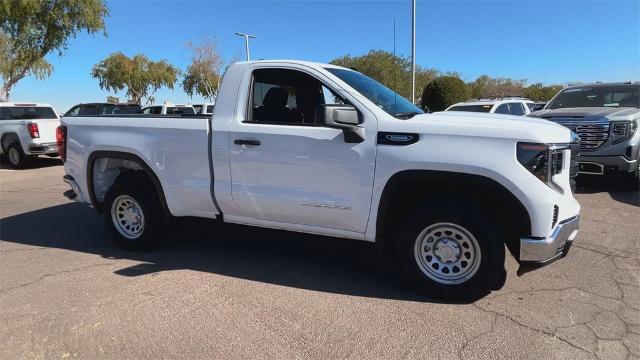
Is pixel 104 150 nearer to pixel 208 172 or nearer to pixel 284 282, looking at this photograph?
pixel 208 172

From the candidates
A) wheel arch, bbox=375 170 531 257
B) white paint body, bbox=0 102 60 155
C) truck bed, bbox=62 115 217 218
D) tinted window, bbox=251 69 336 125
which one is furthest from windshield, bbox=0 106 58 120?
wheel arch, bbox=375 170 531 257

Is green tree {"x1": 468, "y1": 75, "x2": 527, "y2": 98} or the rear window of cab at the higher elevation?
green tree {"x1": 468, "y1": 75, "x2": 527, "y2": 98}

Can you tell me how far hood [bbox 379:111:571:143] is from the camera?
11.5 ft

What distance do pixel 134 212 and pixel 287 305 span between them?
2.45 metres

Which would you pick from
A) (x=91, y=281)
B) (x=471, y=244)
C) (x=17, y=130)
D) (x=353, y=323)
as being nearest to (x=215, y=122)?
(x=91, y=281)

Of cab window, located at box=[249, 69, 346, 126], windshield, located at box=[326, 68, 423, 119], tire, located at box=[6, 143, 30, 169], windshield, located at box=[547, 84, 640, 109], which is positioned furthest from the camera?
tire, located at box=[6, 143, 30, 169]

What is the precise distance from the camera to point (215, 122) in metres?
4.60

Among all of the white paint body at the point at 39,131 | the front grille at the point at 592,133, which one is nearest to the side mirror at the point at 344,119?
the front grille at the point at 592,133

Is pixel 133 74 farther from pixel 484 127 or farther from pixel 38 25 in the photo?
pixel 484 127

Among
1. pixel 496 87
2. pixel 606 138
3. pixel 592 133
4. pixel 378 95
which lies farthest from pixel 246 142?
pixel 496 87

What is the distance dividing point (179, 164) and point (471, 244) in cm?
289

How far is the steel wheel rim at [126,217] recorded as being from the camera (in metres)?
5.37

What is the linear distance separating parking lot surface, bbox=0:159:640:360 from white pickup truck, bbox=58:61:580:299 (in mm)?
395

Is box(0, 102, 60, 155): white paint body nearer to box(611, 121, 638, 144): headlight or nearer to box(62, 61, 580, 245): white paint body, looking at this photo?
box(62, 61, 580, 245): white paint body
